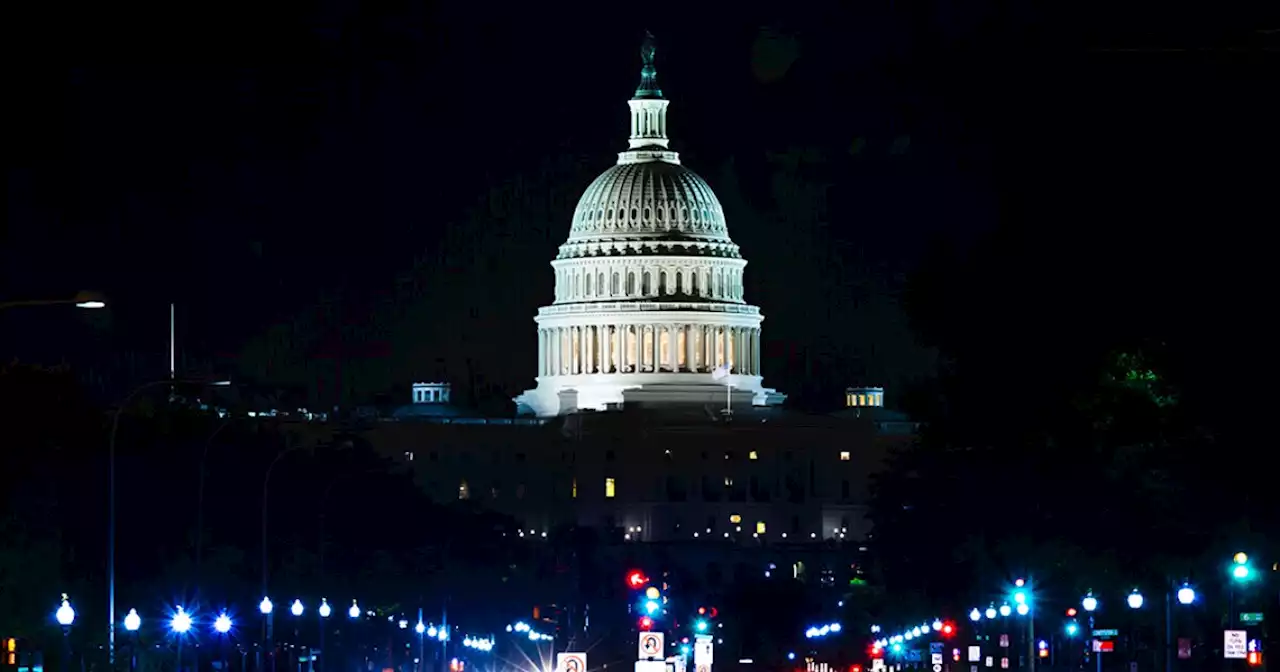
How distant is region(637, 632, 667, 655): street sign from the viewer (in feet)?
326

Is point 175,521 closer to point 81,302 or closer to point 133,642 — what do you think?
point 133,642

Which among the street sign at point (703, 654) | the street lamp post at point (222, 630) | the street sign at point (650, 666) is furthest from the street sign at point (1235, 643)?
the street sign at point (703, 654)

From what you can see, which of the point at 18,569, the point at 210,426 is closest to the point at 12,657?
the point at 18,569

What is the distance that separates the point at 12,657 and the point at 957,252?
22.7 m

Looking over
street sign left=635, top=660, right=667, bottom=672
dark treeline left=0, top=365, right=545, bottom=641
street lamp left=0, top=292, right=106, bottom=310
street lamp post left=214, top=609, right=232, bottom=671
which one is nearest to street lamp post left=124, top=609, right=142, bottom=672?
dark treeline left=0, top=365, right=545, bottom=641

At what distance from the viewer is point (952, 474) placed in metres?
117

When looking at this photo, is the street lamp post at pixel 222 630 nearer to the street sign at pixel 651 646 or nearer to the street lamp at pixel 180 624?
the street lamp at pixel 180 624

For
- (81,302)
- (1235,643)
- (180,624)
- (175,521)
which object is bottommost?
(1235,643)

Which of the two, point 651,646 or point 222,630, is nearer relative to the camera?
point 222,630

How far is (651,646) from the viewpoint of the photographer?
99.7 metres

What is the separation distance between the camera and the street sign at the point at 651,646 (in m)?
99.2

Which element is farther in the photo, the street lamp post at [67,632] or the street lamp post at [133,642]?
the street lamp post at [133,642]

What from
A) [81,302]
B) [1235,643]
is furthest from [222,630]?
[81,302]

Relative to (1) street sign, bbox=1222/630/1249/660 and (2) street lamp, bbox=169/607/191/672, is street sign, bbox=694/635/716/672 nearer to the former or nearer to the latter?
(2) street lamp, bbox=169/607/191/672
